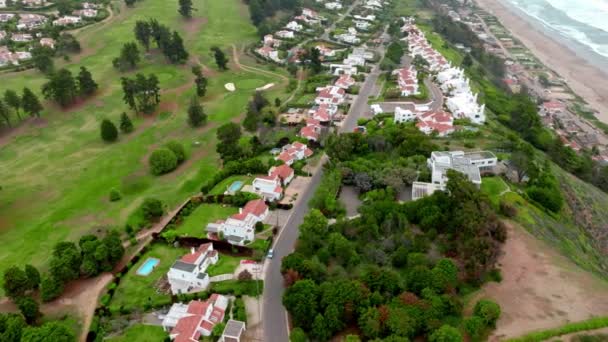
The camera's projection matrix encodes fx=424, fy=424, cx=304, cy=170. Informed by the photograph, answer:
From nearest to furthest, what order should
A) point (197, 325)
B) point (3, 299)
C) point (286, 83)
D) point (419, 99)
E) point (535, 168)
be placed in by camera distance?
point (197, 325), point (3, 299), point (535, 168), point (419, 99), point (286, 83)

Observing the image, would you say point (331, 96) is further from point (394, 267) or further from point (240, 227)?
point (394, 267)

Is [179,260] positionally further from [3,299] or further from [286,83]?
[286,83]

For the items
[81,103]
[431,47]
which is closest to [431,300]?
[81,103]

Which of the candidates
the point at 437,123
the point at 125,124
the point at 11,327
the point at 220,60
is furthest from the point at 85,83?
the point at 437,123

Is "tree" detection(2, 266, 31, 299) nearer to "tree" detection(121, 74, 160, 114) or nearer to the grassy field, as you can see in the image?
the grassy field

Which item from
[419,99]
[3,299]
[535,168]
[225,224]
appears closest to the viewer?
[3,299]

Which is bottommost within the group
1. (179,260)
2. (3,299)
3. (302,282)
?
(3,299)

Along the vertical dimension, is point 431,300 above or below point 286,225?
above
